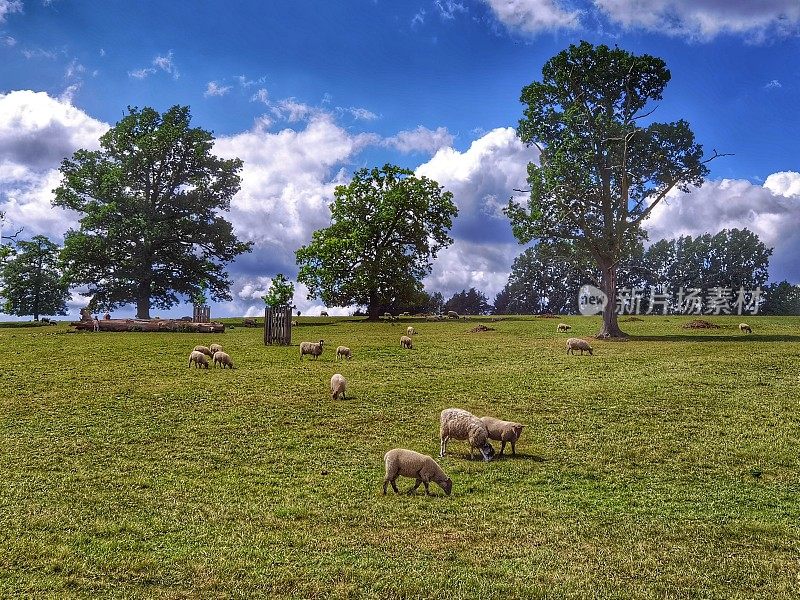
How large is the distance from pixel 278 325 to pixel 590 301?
7711cm

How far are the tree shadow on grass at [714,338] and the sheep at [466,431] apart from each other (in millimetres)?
30502

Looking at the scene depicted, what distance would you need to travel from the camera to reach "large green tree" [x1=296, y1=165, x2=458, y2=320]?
6412 cm

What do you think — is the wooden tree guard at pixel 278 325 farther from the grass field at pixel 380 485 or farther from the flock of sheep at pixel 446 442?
the flock of sheep at pixel 446 442

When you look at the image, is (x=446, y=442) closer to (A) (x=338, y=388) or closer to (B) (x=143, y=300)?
(A) (x=338, y=388)

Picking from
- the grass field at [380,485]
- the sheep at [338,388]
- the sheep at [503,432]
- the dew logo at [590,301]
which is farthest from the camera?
the dew logo at [590,301]

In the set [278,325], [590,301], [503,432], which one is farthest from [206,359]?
[590,301]

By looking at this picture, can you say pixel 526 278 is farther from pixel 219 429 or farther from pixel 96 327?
pixel 219 429

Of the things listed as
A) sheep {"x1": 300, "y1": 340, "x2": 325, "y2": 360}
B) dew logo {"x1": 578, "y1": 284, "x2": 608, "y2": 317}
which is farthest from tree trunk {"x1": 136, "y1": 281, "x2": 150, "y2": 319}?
dew logo {"x1": 578, "y1": 284, "x2": 608, "y2": 317}

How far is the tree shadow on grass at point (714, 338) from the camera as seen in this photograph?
41.7 metres

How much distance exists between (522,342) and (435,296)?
81.2 m

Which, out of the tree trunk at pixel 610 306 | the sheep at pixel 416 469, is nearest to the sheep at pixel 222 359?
the sheep at pixel 416 469

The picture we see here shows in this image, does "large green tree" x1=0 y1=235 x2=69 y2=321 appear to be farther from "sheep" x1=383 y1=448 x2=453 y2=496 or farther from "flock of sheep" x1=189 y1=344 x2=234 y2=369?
"sheep" x1=383 y1=448 x2=453 y2=496

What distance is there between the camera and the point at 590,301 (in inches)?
4090

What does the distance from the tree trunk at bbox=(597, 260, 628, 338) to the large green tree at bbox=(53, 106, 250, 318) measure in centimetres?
3850
